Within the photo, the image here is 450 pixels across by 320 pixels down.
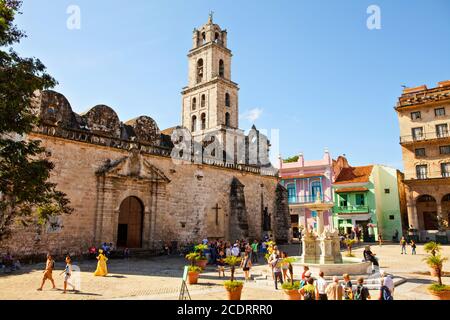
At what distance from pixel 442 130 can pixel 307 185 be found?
14.3 meters

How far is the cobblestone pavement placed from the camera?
9102 millimetres

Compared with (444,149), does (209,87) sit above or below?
above

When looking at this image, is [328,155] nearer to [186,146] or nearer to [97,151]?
[186,146]

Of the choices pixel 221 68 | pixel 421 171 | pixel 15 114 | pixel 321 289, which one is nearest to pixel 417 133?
pixel 421 171

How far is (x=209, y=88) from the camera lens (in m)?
37.1

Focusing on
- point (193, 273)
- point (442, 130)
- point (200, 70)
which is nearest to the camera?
point (193, 273)

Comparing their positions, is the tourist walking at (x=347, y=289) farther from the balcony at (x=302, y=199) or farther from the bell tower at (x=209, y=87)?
the balcony at (x=302, y=199)

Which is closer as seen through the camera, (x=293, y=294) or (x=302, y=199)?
(x=293, y=294)

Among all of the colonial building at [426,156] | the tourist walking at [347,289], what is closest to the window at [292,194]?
the colonial building at [426,156]

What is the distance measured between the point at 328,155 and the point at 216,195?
17417 mm

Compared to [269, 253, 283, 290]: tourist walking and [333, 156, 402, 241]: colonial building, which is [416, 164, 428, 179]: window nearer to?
[333, 156, 402, 241]: colonial building

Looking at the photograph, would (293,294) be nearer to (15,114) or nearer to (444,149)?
(15,114)

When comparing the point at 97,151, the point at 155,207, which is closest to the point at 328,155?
the point at 155,207

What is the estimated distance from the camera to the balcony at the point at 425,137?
31169 millimetres
